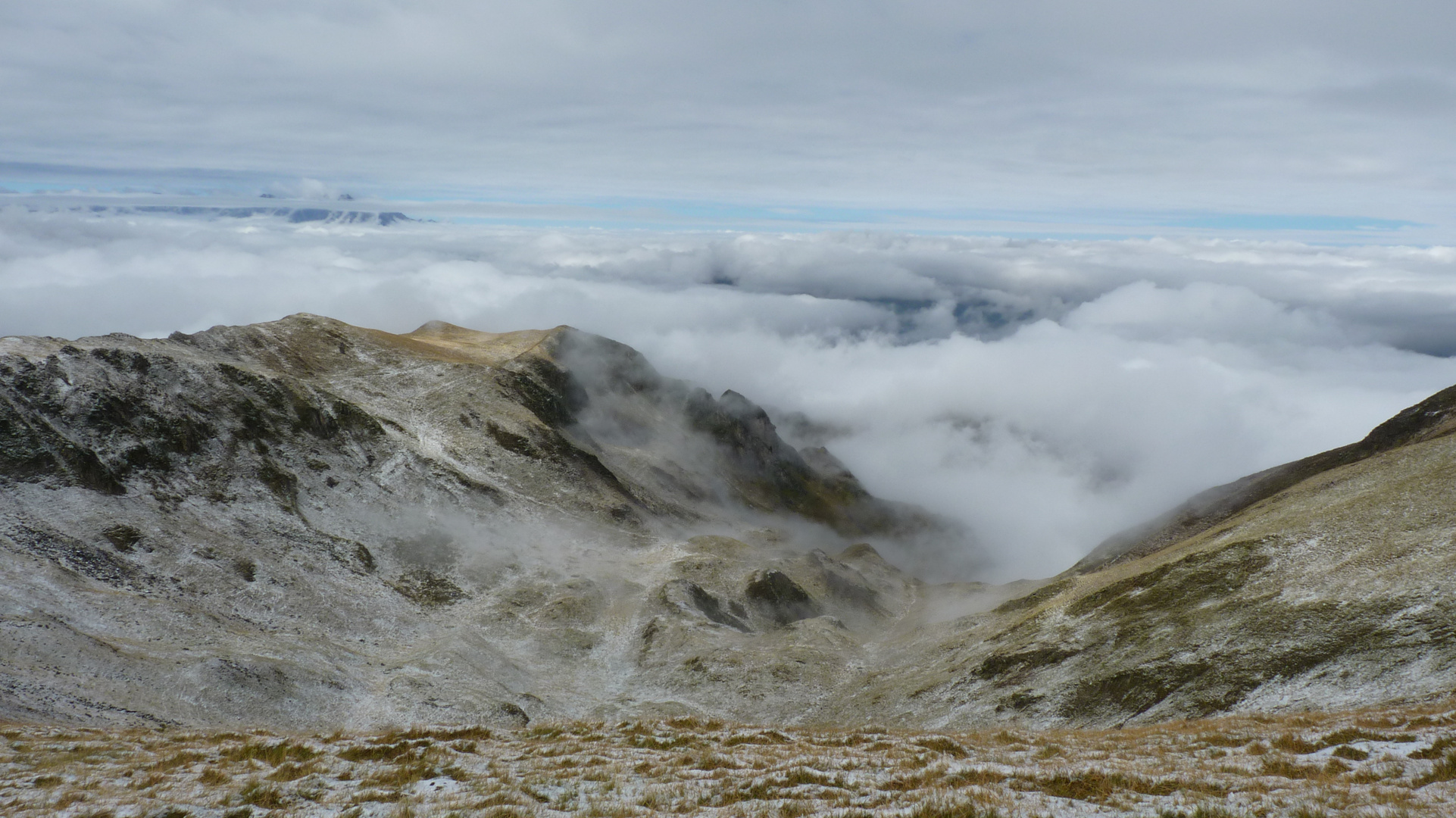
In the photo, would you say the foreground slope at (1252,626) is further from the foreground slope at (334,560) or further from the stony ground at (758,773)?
the foreground slope at (334,560)

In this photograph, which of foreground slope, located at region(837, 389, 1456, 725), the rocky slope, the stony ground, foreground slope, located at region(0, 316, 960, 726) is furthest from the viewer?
foreground slope, located at region(0, 316, 960, 726)

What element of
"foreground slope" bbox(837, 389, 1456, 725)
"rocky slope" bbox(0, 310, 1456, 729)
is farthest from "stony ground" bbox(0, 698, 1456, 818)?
"rocky slope" bbox(0, 310, 1456, 729)

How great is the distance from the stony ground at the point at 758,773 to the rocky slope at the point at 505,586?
2387cm

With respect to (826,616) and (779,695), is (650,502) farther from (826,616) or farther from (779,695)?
(779,695)

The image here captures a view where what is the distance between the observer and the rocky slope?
177ft

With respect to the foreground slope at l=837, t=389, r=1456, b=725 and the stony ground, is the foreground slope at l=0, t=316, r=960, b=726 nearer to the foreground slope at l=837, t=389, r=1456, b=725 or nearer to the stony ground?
the foreground slope at l=837, t=389, r=1456, b=725

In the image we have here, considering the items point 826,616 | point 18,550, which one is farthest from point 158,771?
point 826,616

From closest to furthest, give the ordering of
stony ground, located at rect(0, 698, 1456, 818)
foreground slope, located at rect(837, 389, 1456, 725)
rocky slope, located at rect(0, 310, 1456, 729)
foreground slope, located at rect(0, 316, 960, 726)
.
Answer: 1. stony ground, located at rect(0, 698, 1456, 818)
2. foreground slope, located at rect(837, 389, 1456, 725)
3. rocky slope, located at rect(0, 310, 1456, 729)
4. foreground slope, located at rect(0, 316, 960, 726)

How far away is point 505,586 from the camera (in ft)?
342

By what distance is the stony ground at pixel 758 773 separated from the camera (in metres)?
18.6

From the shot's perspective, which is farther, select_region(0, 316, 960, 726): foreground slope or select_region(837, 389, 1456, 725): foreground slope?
select_region(0, 316, 960, 726): foreground slope

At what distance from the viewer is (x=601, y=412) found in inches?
7697

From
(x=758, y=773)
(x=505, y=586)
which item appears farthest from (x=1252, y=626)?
(x=505, y=586)

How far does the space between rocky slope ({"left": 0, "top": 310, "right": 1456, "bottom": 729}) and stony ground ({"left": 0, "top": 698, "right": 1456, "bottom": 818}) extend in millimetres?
23866
